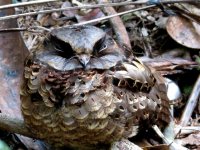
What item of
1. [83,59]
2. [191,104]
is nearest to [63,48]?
[83,59]

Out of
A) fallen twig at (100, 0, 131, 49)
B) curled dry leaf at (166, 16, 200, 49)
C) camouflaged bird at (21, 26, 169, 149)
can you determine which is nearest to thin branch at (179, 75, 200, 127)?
curled dry leaf at (166, 16, 200, 49)

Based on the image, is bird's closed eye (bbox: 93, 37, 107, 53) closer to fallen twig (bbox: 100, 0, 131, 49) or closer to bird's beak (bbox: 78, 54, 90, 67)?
bird's beak (bbox: 78, 54, 90, 67)

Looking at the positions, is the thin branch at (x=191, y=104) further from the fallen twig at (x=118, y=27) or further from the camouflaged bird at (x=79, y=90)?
the camouflaged bird at (x=79, y=90)

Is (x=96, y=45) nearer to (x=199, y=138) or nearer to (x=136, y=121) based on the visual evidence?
(x=136, y=121)

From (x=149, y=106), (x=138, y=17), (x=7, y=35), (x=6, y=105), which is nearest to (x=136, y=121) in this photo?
(x=149, y=106)

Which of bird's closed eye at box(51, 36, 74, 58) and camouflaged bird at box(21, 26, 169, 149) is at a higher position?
bird's closed eye at box(51, 36, 74, 58)
